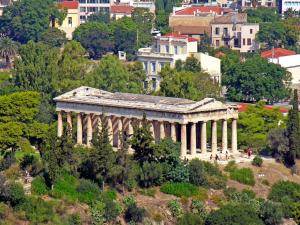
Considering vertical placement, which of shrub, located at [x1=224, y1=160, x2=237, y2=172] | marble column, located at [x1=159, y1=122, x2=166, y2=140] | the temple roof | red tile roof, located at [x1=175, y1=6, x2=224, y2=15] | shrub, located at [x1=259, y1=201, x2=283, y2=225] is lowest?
red tile roof, located at [x1=175, y1=6, x2=224, y2=15]

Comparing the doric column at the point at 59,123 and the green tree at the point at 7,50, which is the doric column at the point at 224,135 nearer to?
the doric column at the point at 59,123

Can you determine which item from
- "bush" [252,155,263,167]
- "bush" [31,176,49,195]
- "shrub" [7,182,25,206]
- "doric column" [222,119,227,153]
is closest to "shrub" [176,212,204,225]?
"bush" [31,176,49,195]

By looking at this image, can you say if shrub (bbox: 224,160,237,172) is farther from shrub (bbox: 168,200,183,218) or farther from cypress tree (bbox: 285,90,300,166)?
shrub (bbox: 168,200,183,218)

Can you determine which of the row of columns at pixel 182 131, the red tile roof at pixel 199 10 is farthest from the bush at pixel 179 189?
the red tile roof at pixel 199 10

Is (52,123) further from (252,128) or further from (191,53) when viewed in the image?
(191,53)

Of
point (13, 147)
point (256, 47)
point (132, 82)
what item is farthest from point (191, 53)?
point (13, 147)

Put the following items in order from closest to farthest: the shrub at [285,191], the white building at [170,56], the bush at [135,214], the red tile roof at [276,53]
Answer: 1. the bush at [135,214]
2. the shrub at [285,191]
3. the white building at [170,56]
4. the red tile roof at [276,53]
